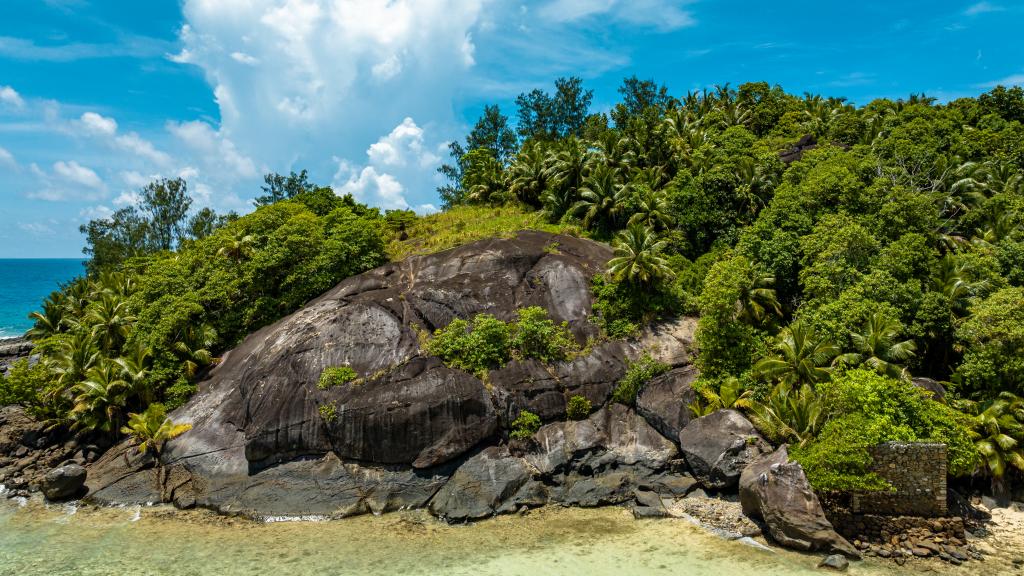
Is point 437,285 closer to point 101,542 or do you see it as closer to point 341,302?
point 341,302

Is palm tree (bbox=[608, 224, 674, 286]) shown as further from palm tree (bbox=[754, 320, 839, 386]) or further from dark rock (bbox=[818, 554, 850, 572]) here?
dark rock (bbox=[818, 554, 850, 572])

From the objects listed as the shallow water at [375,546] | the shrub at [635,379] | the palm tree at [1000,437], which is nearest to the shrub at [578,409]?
the shrub at [635,379]

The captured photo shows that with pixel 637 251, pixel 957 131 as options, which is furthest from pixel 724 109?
pixel 637 251

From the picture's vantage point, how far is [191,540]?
20109mm

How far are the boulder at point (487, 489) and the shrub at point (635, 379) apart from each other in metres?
5.88

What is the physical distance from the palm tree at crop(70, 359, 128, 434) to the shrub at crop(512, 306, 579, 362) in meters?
20.0

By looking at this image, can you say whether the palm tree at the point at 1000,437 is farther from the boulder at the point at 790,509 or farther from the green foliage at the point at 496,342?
the green foliage at the point at 496,342

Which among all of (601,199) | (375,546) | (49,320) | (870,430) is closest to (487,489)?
(375,546)

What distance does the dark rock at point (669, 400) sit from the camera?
2462 cm

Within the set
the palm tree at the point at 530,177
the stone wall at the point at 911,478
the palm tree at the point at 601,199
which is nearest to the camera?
the stone wall at the point at 911,478

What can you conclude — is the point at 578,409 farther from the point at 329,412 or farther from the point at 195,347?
the point at 195,347

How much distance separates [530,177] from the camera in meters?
45.8

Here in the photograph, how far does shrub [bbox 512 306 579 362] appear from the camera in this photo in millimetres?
27688

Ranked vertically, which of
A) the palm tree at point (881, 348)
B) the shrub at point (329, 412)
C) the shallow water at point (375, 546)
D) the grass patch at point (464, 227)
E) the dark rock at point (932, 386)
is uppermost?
the grass patch at point (464, 227)
